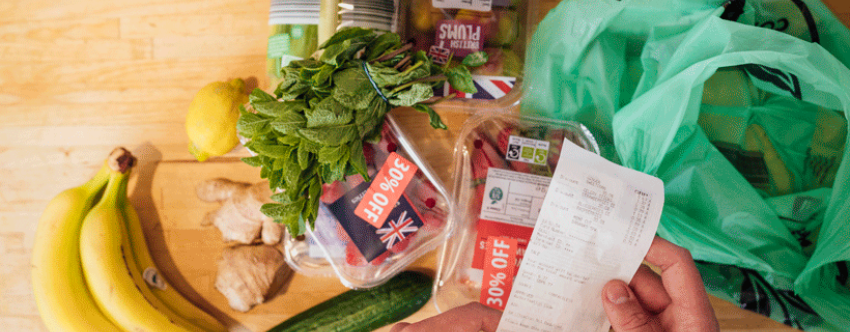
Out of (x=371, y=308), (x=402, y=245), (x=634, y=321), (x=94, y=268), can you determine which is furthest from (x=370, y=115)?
(x=94, y=268)

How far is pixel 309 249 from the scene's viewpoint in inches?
31.1

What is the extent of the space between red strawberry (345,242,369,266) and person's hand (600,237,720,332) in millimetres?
400

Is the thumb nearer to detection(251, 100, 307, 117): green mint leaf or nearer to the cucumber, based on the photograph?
the cucumber

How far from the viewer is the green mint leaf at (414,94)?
0.58 meters

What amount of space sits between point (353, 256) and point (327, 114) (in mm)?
294

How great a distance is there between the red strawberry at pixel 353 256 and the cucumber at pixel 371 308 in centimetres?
6

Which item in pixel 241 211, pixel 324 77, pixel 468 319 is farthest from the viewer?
pixel 241 211

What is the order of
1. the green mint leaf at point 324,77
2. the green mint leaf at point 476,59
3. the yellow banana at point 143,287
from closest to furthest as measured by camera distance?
the green mint leaf at point 324,77, the green mint leaf at point 476,59, the yellow banana at point 143,287

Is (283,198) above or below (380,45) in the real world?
below

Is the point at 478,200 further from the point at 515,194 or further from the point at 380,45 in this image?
the point at 380,45

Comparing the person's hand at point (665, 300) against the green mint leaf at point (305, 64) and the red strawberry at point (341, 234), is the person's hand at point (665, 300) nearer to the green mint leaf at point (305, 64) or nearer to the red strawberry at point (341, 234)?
the red strawberry at point (341, 234)

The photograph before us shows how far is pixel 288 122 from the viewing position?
0.58 metres

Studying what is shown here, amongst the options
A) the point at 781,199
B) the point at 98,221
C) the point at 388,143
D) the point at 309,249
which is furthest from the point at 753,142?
the point at 98,221

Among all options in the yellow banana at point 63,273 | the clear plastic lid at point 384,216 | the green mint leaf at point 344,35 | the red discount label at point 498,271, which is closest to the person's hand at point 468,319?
the red discount label at point 498,271
